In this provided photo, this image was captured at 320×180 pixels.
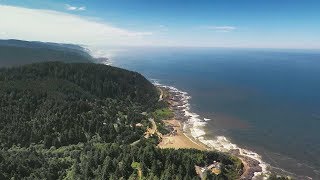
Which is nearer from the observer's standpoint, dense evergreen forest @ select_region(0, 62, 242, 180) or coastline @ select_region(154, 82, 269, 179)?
dense evergreen forest @ select_region(0, 62, 242, 180)

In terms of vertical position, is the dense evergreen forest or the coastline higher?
the dense evergreen forest

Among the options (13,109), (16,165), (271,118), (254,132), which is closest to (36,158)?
(16,165)

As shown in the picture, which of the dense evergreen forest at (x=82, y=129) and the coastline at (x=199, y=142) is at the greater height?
the dense evergreen forest at (x=82, y=129)

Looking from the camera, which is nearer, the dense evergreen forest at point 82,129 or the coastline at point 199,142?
the dense evergreen forest at point 82,129

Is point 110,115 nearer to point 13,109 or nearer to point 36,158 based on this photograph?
point 13,109
